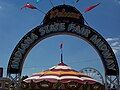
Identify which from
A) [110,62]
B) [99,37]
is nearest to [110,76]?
[110,62]

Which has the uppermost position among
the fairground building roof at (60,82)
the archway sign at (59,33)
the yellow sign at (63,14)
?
the yellow sign at (63,14)

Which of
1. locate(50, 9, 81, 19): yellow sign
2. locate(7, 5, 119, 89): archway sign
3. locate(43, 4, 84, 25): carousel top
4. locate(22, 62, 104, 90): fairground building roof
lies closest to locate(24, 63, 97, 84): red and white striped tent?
locate(22, 62, 104, 90): fairground building roof

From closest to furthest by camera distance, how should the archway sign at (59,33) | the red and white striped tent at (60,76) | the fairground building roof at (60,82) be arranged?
the fairground building roof at (60,82) → the red and white striped tent at (60,76) → the archway sign at (59,33)

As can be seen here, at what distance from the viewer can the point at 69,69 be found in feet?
67.5

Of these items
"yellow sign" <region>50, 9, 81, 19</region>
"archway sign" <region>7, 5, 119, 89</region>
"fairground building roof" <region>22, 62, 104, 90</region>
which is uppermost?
"yellow sign" <region>50, 9, 81, 19</region>

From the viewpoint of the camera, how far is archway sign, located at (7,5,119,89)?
2138cm

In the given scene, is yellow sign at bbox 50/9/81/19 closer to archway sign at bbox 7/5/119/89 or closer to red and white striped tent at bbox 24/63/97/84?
archway sign at bbox 7/5/119/89

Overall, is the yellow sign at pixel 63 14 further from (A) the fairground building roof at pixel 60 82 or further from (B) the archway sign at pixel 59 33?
(A) the fairground building roof at pixel 60 82

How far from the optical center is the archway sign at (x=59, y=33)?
2138 centimetres

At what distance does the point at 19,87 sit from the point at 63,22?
17.7 feet

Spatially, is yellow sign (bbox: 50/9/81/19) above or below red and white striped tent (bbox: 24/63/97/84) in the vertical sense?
above

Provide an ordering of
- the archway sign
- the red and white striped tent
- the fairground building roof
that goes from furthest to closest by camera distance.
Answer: the archway sign
the red and white striped tent
the fairground building roof

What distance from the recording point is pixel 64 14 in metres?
22.2

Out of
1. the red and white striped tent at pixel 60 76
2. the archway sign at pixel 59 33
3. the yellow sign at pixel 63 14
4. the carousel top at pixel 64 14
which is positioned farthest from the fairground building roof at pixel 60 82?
the yellow sign at pixel 63 14
